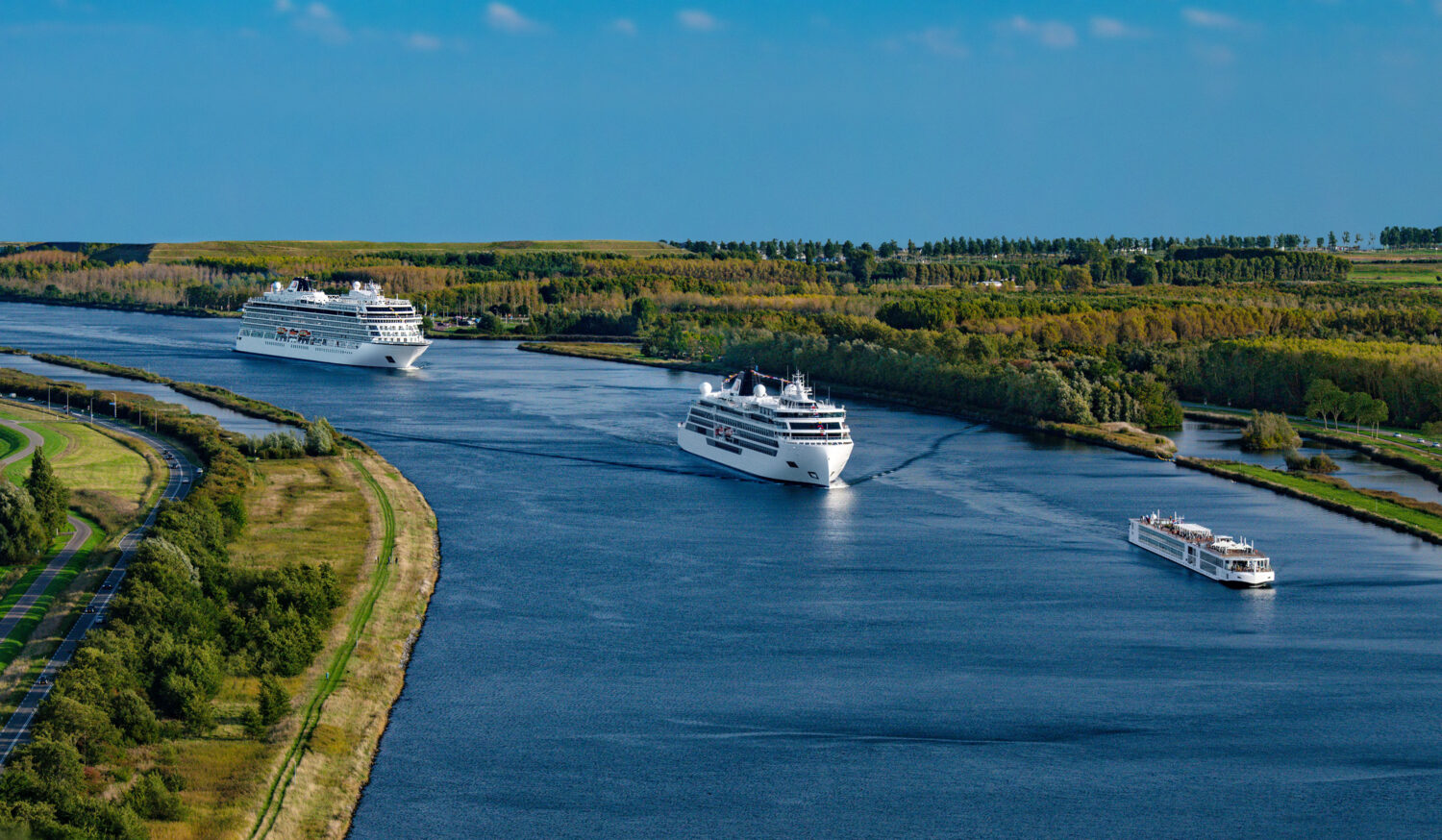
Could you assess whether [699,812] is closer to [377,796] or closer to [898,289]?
[377,796]

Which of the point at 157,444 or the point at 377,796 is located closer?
the point at 377,796

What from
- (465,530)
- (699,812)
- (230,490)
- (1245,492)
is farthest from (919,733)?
(1245,492)

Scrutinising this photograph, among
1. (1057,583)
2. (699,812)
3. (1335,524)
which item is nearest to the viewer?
(699,812)

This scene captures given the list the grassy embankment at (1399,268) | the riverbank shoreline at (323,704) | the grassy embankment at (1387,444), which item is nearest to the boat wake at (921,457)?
the grassy embankment at (1387,444)

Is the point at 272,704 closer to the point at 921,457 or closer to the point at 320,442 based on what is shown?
the point at 320,442

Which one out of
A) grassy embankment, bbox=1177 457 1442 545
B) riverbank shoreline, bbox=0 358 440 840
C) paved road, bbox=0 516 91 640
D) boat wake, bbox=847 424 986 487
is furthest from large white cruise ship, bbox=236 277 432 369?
paved road, bbox=0 516 91 640

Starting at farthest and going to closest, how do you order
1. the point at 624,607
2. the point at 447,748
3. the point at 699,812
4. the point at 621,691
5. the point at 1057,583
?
the point at 1057,583 < the point at 624,607 < the point at 621,691 < the point at 447,748 < the point at 699,812

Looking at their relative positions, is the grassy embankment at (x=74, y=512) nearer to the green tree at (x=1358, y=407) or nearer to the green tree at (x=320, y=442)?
the green tree at (x=320, y=442)
